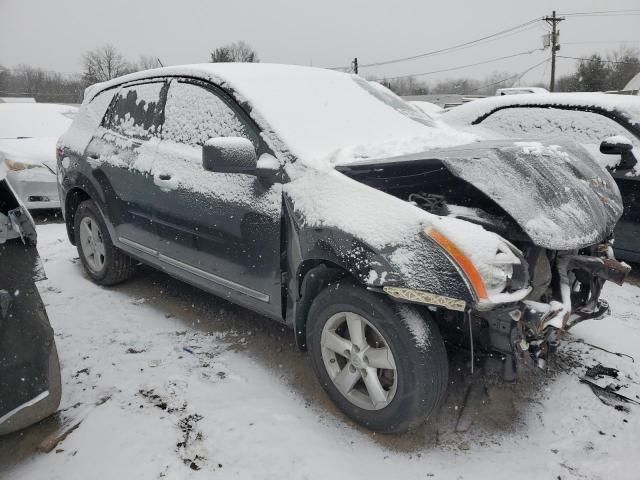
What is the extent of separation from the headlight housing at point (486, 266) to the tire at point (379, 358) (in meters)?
0.32

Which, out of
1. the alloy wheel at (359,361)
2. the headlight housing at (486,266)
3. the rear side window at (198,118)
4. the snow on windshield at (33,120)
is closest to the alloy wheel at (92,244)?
the rear side window at (198,118)

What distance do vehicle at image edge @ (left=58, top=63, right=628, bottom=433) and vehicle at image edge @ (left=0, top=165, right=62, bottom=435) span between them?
947 millimetres

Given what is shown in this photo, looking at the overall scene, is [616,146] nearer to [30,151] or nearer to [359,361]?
[359,361]

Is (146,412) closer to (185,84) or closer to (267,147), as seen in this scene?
(267,147)

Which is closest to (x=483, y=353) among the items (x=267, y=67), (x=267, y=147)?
(x=267, y=147)

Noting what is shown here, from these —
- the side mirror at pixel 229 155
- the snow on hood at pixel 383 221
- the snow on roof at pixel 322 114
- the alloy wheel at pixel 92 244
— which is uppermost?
the snow on roof at pixel 322 114

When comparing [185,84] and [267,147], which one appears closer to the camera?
[267,147]

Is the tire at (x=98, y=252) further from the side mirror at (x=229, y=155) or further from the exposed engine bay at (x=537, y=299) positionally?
the exposed engine bay at (x=537, y=299)

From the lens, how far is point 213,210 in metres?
2.87

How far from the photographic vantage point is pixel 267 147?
8.54 feet

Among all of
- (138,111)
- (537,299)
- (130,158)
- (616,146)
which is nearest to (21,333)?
(130,158)

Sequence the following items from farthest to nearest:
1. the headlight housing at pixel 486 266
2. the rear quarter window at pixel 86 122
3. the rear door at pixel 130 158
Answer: the rear quarter window at pixel 86 122
the rear door at pixel 130 158
the headlight housing at pixel 486 266

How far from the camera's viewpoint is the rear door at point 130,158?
11.2ft

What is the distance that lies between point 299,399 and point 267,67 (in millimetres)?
2185
